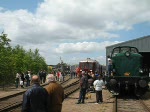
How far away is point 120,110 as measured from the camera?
54.5 ft

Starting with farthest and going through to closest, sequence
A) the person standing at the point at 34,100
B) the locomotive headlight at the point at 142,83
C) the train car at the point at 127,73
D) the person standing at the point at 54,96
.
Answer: the train car at the point at 127,73
the locomotive headlight at the point at 142,83
the person standing at the point at 54,96
the person standing at the point at 34,100

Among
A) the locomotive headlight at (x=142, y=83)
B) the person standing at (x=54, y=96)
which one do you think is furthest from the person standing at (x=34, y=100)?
the locomotive headlight at (x=142, y=83)

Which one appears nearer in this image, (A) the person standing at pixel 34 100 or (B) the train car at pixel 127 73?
(A) the person standing at pixel 34 100

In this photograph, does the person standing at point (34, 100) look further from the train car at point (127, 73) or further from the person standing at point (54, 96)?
the train car at point (127, 73)

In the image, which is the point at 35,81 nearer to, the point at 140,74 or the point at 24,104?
the point at 24,104

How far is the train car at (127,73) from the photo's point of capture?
2148 centimetres

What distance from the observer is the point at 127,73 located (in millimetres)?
22641

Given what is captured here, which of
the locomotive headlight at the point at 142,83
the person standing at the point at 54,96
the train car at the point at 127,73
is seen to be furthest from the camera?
the train car at the point at 127,73

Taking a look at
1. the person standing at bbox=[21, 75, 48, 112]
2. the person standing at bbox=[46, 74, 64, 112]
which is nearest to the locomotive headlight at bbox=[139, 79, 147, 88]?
the person standing at bbox=[46, 74, 64, 112]

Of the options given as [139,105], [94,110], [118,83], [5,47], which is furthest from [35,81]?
[5,47]

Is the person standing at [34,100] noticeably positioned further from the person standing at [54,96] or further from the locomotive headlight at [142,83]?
the locomotive headlight at [142,83]

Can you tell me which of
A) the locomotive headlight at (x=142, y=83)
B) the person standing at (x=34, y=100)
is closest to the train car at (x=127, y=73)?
the locomotive headlight at (x=142, y=83)

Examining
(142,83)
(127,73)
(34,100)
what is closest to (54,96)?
(34,100)

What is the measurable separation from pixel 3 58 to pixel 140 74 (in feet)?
64.1
